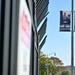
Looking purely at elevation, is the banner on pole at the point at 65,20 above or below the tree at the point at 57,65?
above

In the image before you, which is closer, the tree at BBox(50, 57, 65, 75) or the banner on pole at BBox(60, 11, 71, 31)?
the banner on pole at BBox(60, 11, 71, 31)

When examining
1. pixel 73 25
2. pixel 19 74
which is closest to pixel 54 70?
pixel 73 25

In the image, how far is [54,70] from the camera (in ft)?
207

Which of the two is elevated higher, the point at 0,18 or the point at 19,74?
the point at 0,18

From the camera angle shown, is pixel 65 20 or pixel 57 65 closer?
pixel 65 20

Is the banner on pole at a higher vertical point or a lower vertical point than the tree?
higher

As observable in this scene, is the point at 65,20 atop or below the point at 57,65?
atop

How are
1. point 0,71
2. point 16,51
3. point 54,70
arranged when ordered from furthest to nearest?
1. point 54,70
2. point 16,51
3. point 0,71

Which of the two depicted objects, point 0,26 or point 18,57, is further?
point 18,57

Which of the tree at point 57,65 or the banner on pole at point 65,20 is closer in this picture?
the banner on pole at point 65,20

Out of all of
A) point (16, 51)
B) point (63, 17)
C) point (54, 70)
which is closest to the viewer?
point (16, 51)

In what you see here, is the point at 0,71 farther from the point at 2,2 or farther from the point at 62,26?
the point at 62,26

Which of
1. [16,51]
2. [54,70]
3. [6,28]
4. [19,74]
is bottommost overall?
[54,70]

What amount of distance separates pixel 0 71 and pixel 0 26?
30cm
